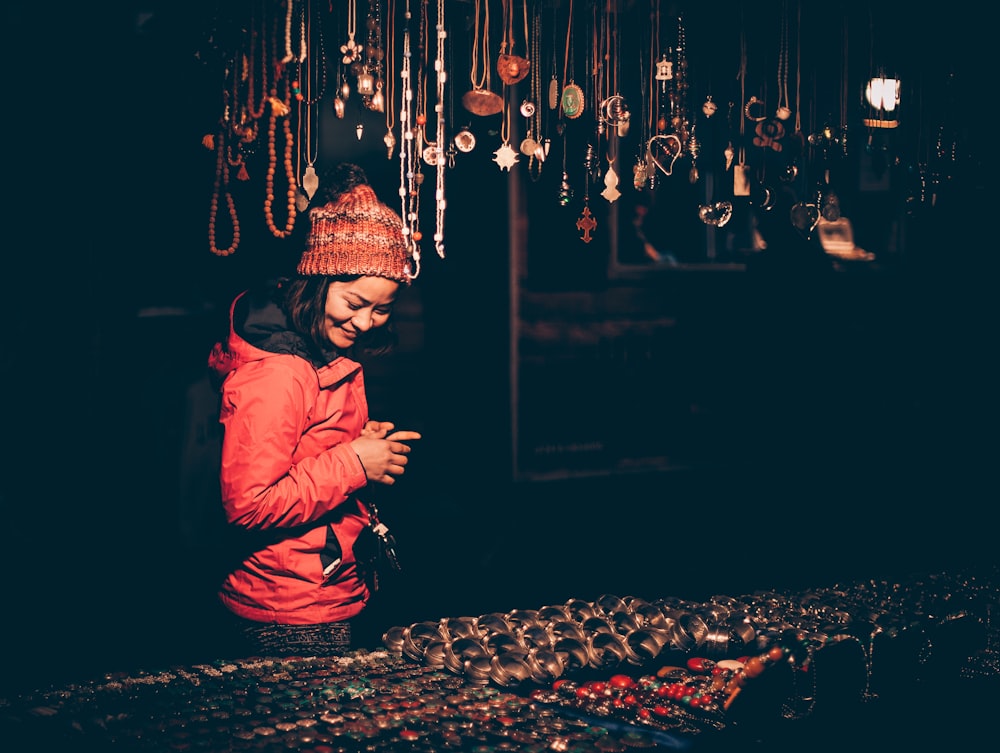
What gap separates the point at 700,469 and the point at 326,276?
9.78 ft

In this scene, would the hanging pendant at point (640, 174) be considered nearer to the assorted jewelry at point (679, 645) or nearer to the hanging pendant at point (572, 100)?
the hanging pendant at point (572, 100)

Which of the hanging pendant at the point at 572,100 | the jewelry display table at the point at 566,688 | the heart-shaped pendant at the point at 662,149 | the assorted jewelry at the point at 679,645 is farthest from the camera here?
the heart-shaped pendant at the point at 662,149

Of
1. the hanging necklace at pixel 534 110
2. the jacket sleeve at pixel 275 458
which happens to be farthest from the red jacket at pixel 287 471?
the hanging necklace at pixel 534 110

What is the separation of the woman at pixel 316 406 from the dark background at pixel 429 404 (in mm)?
267

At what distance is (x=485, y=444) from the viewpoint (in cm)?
570

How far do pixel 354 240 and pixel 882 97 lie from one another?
1.98m

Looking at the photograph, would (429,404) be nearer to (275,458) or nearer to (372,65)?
(275,458)

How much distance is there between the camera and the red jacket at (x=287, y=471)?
11.9 feet

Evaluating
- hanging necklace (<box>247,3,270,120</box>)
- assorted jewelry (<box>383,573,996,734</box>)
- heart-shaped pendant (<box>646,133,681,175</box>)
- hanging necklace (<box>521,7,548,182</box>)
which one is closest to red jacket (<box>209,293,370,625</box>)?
assorted jewelry (<box>383,573,996,734</box>)

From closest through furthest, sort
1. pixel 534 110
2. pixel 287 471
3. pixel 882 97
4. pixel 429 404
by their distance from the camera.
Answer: pixel 287 471
pixel 534 110
pixel 882 97
pixel 429 404

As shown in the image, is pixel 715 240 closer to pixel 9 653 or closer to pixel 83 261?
pixel 83 261

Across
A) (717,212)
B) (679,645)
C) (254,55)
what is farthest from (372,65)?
(679,645)

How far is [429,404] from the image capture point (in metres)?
5.40

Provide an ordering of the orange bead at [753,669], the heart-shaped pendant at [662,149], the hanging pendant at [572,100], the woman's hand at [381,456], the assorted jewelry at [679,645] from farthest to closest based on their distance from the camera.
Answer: the heart-shaped pendant at [662,149], the woman's hand at [381,456], the hanging pendant at [572,100], the assorted jewelry at [679,645], the orange bead at [753,669]
